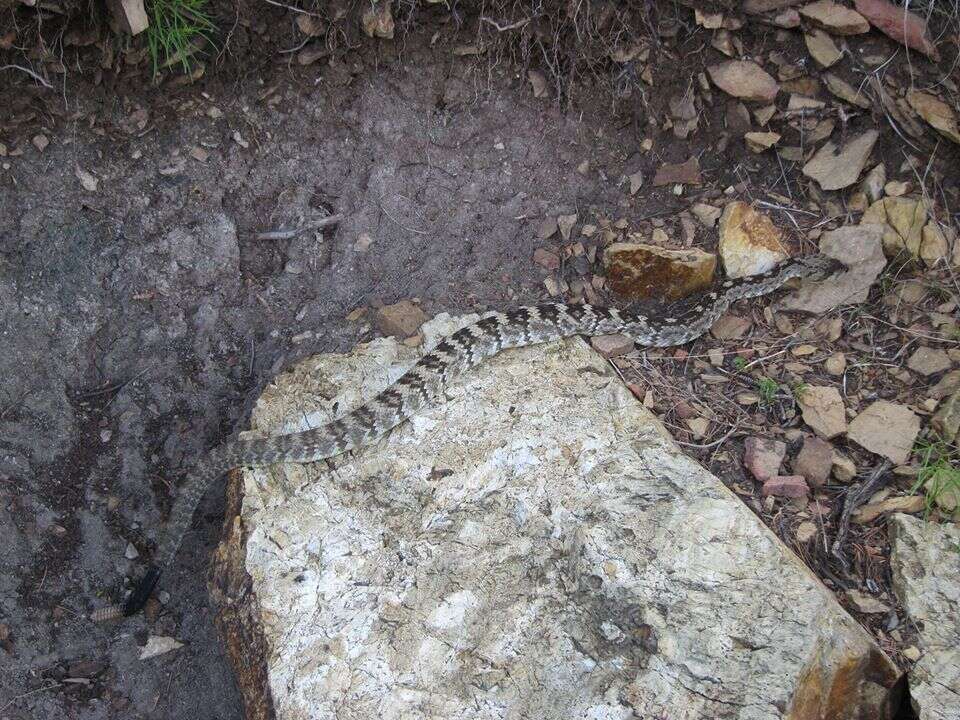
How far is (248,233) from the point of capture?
5.92 meters

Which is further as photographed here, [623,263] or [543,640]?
[623,263]

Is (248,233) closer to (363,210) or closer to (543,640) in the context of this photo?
(363,210)

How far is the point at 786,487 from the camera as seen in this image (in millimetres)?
4445

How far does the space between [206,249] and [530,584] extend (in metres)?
3.43

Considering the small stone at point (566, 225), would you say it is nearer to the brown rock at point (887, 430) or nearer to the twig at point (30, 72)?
the brown rock at point (887, 430)

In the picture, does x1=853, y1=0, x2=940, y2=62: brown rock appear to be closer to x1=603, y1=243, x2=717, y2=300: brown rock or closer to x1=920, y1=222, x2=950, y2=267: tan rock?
x1=920, y1=222, x2=950, y2=267: tan rock

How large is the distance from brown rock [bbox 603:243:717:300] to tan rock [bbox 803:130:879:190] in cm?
88

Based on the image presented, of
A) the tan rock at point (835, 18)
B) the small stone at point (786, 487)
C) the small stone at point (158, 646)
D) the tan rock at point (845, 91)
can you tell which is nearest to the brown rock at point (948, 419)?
the small stone at point (786, 487)

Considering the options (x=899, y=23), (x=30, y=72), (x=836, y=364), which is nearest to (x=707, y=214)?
(x=836, y=364)

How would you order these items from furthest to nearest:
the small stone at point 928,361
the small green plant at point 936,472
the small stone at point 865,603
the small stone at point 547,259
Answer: the small stone at point 547,259 → the small stone at point 928,361 → the small green plant at point 936,472 → the small stone at point 865,603

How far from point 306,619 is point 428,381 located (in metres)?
1.60

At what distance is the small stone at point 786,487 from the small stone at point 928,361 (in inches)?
44.3

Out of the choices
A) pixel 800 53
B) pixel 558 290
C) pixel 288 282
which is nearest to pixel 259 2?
pixel 288 282

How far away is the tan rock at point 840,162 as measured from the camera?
17.8 ft
